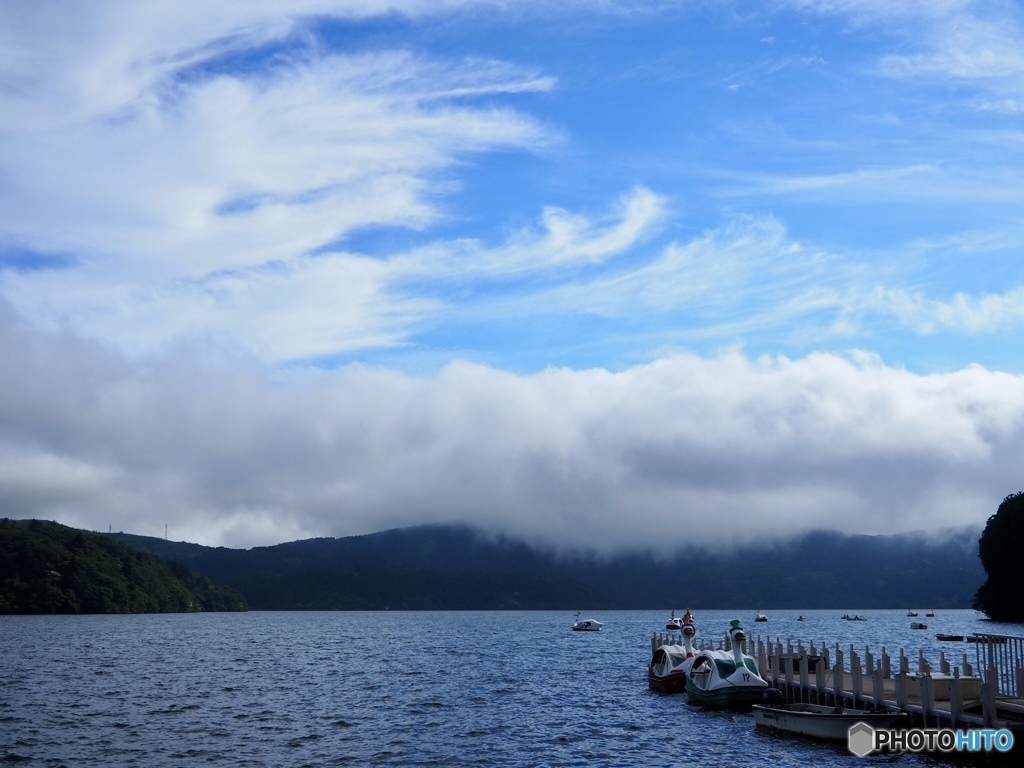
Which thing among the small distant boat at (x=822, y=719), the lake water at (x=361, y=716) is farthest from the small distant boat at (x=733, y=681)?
the small distant boat at (x=822, y=719)

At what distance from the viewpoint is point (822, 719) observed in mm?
45656

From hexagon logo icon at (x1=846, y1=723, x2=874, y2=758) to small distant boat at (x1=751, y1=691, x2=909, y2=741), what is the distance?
0.18 m

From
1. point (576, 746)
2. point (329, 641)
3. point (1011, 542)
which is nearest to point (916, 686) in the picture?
point (576, 746)

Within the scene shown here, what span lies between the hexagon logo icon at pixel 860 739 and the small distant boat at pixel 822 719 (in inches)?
7.3

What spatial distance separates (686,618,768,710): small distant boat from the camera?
5984cm

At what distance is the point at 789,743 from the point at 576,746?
34.0ft

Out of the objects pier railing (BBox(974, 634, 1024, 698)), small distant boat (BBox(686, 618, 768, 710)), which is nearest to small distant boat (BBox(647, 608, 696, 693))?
small distant boat (BBox(686, 618, 768, 710))

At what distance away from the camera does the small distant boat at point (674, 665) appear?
2817 inches

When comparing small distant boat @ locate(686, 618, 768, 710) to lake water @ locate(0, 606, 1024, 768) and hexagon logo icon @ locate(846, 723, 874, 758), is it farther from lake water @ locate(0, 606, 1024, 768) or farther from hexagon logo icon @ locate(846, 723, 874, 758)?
hexagon logo icon @ locate(846, 723, 874, 758)

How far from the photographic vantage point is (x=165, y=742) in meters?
48.8

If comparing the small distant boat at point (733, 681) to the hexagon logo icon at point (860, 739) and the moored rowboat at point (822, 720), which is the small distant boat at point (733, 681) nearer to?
the moored rowboat at point (822, 720)

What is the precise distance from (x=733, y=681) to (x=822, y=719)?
14.9m

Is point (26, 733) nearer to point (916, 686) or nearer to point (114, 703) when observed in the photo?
point (114, 703)

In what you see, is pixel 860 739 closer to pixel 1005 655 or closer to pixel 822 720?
pixel 822 720
